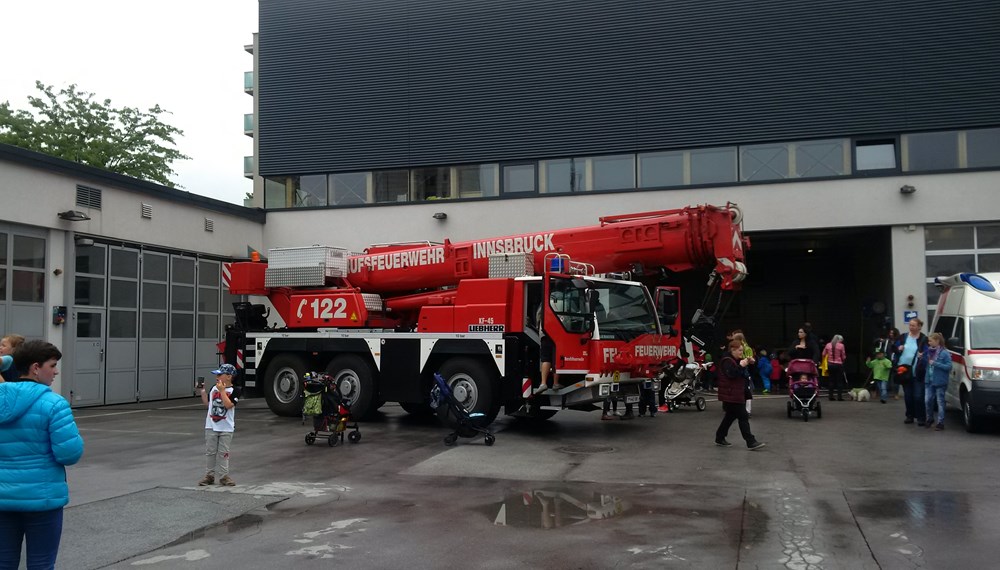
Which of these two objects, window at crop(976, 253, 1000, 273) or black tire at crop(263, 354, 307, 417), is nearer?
black tire at crop(263, 354, 307, 417)

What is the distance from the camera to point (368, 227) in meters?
24.1

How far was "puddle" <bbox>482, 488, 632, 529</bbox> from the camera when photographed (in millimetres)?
7352

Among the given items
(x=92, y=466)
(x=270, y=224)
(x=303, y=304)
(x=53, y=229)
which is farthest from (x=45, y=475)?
(x=270, y=224)

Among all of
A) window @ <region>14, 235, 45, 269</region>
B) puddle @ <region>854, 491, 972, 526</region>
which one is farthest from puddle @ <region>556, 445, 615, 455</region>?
window @ <region>14, 235, 45, 269</region>

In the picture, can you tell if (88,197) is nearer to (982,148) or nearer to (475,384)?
(475,384)

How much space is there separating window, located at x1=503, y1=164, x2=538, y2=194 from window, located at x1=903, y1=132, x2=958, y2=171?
9.70 m

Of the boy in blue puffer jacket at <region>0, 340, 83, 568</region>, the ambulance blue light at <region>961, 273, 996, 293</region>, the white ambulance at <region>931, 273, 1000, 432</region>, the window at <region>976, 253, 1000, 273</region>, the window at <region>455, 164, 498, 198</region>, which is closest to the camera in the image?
the boy in blue puffer jacket at <region>0, 340, 83, 568</region>

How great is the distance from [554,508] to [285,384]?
965 cm

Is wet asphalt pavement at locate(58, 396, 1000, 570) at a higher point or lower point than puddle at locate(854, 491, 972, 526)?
lower

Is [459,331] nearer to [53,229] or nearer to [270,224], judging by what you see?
[53,229]

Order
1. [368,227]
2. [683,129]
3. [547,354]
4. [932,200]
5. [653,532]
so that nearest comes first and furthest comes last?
1. [653,532]
2. [547,354]
3. [932,200]
4. [683,129]
5. [368,227]

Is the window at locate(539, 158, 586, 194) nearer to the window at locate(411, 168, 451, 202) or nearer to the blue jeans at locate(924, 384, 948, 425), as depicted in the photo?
the window at locate(411, 168, 451, 202)

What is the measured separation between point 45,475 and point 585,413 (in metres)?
13.5

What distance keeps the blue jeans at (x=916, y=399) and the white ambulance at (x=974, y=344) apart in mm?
540
